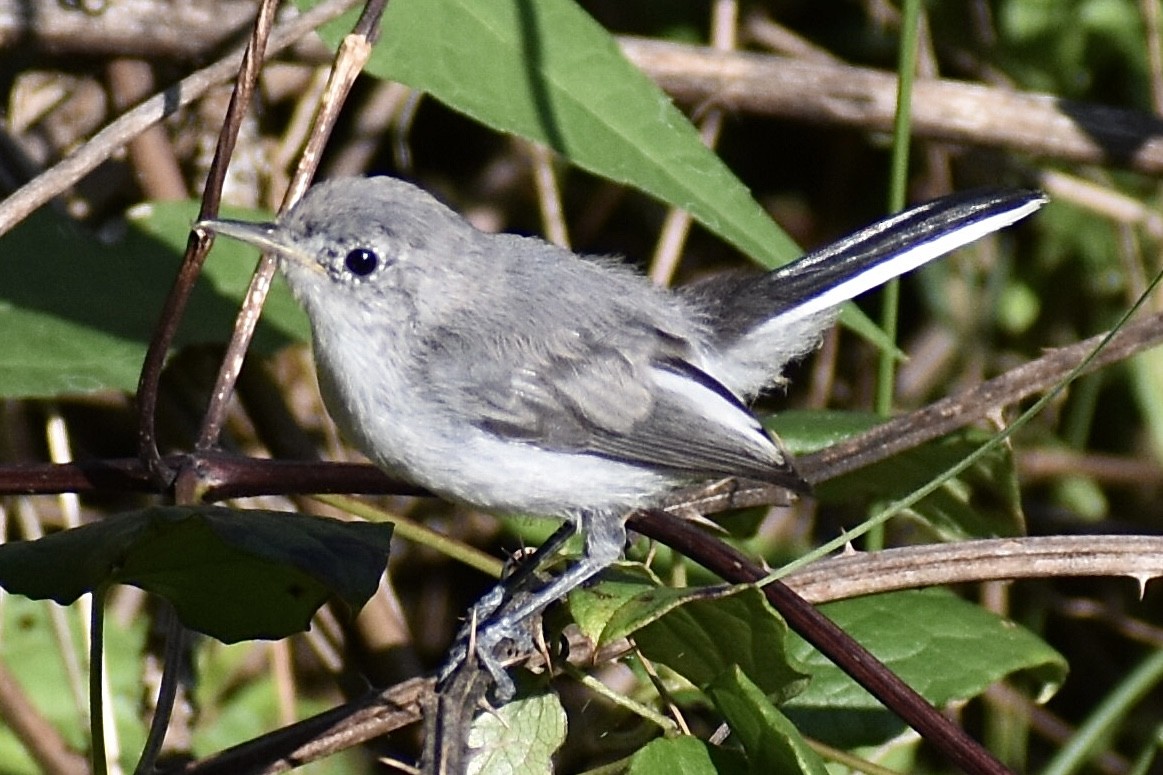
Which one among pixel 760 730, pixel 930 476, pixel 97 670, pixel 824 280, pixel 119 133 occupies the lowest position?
pixel 760 730

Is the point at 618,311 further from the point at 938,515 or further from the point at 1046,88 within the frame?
the point at 1046,88

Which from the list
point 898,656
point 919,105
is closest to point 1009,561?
point 898,656

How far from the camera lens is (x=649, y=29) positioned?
3.95 m

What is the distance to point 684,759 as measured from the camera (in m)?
1.62

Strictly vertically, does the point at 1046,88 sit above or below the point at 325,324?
above

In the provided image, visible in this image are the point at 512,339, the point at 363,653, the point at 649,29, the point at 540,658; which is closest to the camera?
the point at 540,658

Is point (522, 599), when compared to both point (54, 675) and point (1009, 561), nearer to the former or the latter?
point (1009, 561)

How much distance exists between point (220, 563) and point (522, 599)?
0.60 m

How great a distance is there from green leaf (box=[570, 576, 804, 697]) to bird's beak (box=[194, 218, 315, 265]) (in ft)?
2.27

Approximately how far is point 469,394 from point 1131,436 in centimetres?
271

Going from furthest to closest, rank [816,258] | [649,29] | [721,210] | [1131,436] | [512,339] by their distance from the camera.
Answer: [1131,436] < [649,29] < [816,258] < [512,339] < [721,210]

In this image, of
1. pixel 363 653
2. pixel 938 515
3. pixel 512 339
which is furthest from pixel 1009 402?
pixel 363 653

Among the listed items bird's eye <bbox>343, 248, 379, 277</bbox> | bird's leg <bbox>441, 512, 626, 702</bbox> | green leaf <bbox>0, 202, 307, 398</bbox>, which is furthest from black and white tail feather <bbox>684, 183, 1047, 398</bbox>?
green leaf <bbox>0, 202, 307, 398</bbox>

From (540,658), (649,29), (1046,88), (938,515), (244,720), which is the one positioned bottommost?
(540,658)
